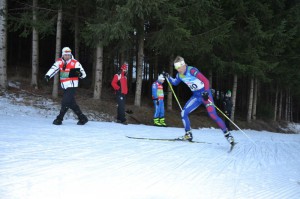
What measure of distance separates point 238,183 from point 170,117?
40.0 ft

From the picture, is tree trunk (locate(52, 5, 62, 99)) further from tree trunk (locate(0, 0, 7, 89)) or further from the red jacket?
the red jacket

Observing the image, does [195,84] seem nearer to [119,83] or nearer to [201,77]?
[201,77]

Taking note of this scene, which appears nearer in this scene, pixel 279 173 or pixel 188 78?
pixel 279 173

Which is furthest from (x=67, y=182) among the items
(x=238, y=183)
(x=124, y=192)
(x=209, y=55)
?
(x=209, y=55)

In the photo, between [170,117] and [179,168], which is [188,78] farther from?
[170,117]

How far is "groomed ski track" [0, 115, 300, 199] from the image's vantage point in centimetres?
316

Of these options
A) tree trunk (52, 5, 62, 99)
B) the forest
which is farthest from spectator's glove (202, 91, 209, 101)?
tree trunk (52, 5, 62, 99)

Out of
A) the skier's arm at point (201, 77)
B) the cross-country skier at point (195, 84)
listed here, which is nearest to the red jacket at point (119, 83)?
the cross-country skier at point (195, 84)

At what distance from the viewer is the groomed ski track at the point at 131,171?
316 cm

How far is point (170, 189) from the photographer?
3.33 meters

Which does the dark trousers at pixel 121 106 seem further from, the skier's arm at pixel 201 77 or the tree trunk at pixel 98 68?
the skier's arm at pixel 201 77

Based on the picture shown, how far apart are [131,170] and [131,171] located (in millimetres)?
51

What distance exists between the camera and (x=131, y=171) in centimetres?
395

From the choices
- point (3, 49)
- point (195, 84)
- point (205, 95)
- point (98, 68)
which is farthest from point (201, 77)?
point (3, 49)
